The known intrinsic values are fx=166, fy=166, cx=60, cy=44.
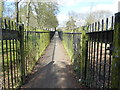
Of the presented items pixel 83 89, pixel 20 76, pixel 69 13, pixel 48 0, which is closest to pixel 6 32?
pixel 20 76

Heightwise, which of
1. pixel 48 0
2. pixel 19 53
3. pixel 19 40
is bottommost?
pixel 19 53

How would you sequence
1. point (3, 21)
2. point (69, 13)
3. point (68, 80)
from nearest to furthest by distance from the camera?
1. point (3, 21)
2. point (68, 80)
3. point (69, 13)

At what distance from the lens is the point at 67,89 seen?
4598 mm

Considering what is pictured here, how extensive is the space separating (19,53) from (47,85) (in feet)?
4.05

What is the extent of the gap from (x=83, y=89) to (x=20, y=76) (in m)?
1.89

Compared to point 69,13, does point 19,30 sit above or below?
below

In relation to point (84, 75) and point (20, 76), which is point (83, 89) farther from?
point (20, 76)

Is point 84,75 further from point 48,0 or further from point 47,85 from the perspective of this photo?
point 48,0

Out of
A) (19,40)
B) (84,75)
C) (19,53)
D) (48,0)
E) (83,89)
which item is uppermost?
(48,0)

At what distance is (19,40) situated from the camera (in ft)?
15.7

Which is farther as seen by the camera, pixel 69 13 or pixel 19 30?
pixel 69 13

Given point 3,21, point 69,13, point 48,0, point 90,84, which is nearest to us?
point 3,21

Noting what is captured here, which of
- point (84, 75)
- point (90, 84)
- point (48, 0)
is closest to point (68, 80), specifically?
point (84, 75)

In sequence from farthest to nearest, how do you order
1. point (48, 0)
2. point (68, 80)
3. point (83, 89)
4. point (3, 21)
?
1. point (48, 0)
2. point (68, 80)
3. point (83, 89)
4. point (3, 21)
